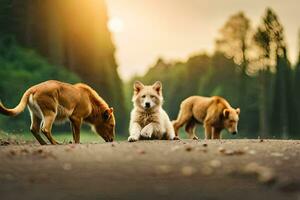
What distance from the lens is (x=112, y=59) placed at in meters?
58.6

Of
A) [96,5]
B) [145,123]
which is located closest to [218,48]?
[96,5]

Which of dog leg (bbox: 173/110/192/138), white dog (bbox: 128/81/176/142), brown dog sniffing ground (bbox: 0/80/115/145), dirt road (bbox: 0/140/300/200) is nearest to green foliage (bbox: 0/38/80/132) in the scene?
dog leg (bbox: 173/110/192/138)

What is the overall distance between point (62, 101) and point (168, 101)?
58036 mm

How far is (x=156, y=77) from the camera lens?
101 metres

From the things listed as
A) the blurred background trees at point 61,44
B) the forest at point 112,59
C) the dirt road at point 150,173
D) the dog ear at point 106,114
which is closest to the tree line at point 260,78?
the forest at point 112,59

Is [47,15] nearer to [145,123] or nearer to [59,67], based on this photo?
[59,67]

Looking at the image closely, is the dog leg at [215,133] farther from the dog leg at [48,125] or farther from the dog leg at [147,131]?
the dog leg at [48,125]

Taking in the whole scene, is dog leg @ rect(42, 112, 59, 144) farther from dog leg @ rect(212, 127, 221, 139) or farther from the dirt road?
dog leg @ rect(212, 127, 221, 139)

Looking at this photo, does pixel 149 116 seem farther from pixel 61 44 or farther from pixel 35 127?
pixel 61 44

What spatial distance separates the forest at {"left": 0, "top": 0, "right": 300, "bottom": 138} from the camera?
43.5 meters

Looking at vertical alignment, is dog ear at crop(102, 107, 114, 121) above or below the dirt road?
above

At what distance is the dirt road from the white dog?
10.3 ft

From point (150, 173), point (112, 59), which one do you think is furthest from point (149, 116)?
point (112, 59)

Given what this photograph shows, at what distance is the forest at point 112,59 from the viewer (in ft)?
143
